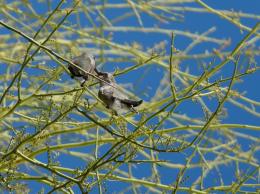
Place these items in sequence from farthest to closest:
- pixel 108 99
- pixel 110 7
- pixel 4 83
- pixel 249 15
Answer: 1. pixel 110 7
2. pixel 249 15
3. pixel 4 83
4. pixel 108 99

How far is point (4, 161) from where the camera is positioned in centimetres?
232

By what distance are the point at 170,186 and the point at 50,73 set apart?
21.1 inches

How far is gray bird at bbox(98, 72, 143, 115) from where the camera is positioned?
199 centimetres

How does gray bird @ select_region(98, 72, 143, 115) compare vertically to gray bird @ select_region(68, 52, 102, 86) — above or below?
below

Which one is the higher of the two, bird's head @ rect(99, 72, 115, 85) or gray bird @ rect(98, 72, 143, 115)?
bird's head @ rect(99, 72, 115, 85)

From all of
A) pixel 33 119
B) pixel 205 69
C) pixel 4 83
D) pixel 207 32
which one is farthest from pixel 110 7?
pixel 205 69

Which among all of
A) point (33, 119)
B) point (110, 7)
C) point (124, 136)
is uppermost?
point (110, 7)

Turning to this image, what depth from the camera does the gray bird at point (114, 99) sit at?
1.99 metres

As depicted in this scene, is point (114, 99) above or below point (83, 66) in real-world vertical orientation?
below

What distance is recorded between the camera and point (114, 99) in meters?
1.99

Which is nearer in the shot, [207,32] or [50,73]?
[50,73]

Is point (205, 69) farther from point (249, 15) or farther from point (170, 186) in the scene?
point (249, 15)

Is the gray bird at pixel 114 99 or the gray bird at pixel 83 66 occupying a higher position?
the gray bird at pixel 83 66

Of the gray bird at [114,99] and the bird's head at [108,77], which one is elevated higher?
the bird's head at [108,77]
